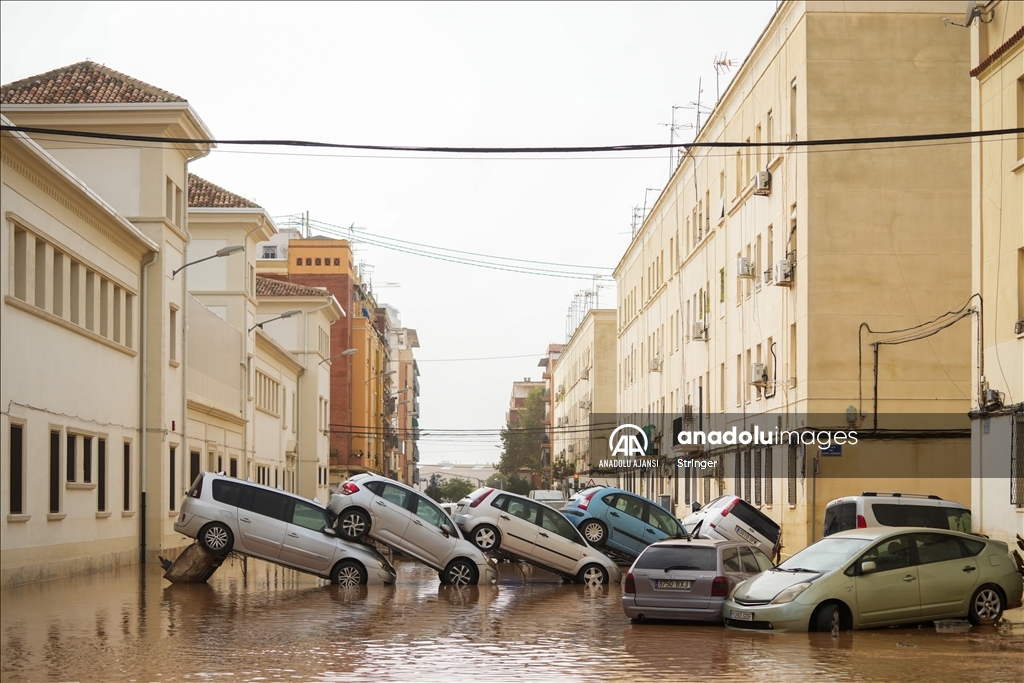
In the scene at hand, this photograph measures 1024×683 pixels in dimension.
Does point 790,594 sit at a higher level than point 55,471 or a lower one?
lower

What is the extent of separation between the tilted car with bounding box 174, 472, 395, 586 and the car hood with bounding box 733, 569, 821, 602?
9.73 m

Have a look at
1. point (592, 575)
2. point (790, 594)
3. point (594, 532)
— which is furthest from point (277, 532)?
point (790, 594)

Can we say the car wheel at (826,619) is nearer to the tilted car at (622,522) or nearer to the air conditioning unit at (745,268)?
the tilted car at (622,522)

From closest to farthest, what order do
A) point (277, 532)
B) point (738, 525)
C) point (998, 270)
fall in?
point (998, 270) < point (277, 532) < point (738, 525)

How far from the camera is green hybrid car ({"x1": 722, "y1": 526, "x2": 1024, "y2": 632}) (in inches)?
712

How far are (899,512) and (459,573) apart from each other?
328 inches

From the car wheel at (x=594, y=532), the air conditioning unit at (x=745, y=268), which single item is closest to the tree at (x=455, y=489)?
the air conditioning unit at (x=745, y=268)

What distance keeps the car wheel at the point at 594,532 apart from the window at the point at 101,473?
36.9 ft

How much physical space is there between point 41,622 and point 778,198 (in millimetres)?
25786

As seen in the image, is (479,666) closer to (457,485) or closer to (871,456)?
(871,456)

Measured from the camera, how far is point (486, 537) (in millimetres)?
28906

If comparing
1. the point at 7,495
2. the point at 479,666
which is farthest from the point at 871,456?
the point at 479,666

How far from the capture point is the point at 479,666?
14383 mm

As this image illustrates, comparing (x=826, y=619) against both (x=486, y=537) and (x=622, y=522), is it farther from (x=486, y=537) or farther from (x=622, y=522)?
(x=622, y=522)
